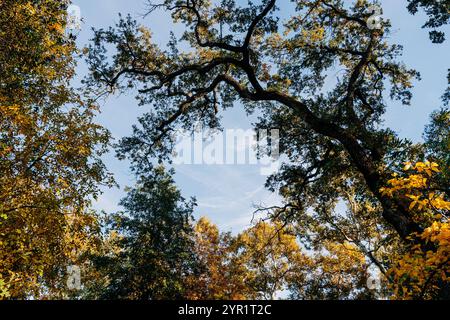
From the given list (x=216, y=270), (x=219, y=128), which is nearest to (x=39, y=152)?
(x=219, y=128)

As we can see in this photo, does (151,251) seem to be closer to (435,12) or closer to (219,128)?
(219,128)

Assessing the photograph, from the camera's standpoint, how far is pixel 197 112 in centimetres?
1739

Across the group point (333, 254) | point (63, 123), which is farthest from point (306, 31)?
point (333, 254)

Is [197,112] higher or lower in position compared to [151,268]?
higher

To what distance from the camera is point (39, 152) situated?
9.66 meters

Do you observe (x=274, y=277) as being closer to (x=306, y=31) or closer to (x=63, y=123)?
(x=306, y=31)

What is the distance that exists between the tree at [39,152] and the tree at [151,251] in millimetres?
10694

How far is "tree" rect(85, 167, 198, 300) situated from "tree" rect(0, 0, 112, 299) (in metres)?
10.7

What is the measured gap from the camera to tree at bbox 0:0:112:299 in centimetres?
809

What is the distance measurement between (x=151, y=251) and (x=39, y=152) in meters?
14.9

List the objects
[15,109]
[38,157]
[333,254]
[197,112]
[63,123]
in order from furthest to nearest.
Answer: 1. [333,254]
2. [197,112]
3. [63,123]
4. [38,157]
5. [15,109]

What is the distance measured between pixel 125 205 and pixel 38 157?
17525 millimetres

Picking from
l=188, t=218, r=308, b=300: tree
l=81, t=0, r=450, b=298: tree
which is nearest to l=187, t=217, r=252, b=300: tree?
l=188, t=218, r=308, b=300: tree

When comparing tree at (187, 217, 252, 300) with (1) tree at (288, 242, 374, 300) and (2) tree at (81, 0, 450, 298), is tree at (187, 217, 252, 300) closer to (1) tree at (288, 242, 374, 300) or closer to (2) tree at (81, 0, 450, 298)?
(1) tree at (288, 242, 374, 300)
